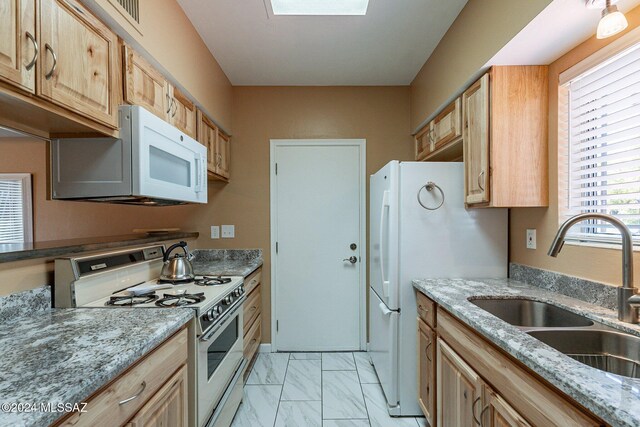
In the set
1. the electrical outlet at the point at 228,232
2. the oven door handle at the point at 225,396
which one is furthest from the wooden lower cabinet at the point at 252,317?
the electrical outlet at the point at 228,232

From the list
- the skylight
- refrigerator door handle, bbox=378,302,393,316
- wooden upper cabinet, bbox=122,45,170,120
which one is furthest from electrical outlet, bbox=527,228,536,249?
wooden upper cabinet, bbox=122,45,170,120

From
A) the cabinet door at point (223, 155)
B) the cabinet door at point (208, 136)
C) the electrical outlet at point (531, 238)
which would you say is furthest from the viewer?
the cabinet door at point (223, 155)

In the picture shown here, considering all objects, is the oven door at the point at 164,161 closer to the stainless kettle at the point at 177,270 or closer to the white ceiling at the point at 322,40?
the stainless kettle at the point at 177,270

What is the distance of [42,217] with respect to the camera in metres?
1.42

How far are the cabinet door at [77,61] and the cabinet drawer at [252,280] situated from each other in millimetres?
1456

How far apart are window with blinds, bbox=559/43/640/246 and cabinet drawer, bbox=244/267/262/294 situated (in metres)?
2.06

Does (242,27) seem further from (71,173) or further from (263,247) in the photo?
(263,247)

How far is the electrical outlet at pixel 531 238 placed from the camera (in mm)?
1805

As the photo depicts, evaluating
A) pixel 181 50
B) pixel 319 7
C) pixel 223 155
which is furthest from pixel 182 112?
pixel 319 7

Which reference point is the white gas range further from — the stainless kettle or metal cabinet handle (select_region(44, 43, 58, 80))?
metal cabinet handle (select_region(44, 43, 58, 80))

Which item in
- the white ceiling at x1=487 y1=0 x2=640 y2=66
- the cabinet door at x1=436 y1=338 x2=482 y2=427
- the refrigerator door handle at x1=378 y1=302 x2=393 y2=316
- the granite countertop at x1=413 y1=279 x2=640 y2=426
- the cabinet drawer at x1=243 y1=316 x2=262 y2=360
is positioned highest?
the white ceiling at x1=487 y1=0 x2=640 y2=66

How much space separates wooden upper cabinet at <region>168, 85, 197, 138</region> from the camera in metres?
1.85

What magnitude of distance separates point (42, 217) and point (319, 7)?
1.85m

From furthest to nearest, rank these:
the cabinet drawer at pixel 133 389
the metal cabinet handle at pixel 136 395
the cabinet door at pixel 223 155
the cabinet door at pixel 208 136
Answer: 1. the cabinet door at pixel 223 155
2. the cabinet door at pixel 208 136
3. the metal cabinet handle at pixel 136 395
4. the cabinet drawer at pixel 133 389
